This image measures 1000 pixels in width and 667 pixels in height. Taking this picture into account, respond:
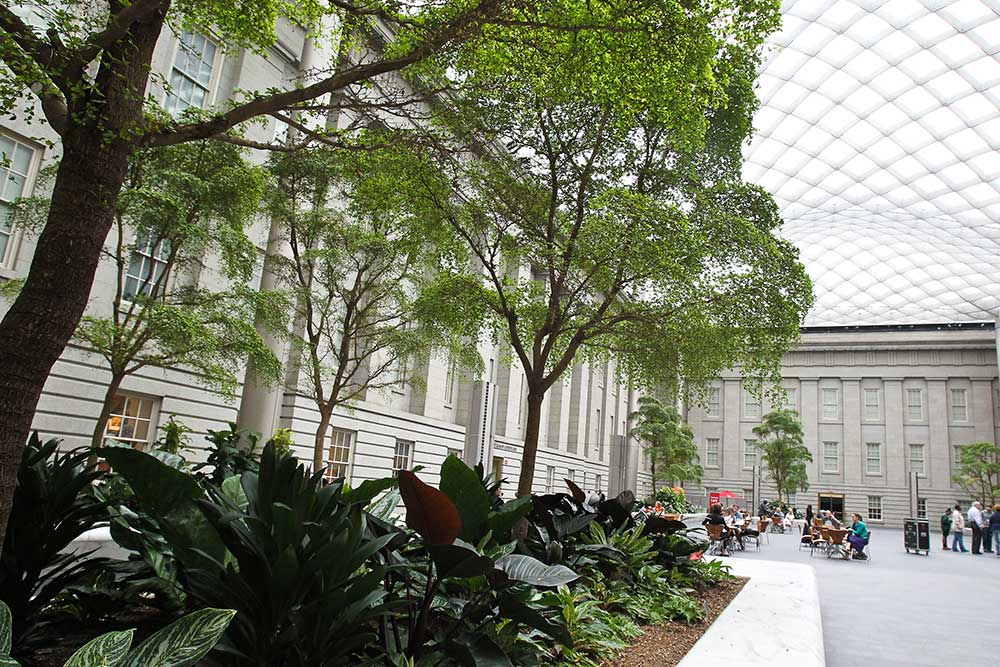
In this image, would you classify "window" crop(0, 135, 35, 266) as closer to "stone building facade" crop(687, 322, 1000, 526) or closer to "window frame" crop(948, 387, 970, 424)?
"stone building facade" crop(687, 322, 1000, 526)

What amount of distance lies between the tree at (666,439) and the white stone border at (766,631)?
121 ft

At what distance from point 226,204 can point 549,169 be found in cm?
550

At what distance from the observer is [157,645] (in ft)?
5.66

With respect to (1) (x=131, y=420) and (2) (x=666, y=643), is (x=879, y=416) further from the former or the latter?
(2) (x=666, y=643)

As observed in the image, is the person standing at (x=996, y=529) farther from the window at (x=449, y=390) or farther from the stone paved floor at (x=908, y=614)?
the window at (x=449, y=390)

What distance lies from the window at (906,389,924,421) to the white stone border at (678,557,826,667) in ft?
192

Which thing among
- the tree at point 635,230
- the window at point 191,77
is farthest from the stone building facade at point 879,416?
the window at point 191,77

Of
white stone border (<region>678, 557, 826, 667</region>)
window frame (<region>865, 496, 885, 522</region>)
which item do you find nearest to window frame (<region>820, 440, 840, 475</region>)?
window frame (<region>865, 496, 885, 522</region>)

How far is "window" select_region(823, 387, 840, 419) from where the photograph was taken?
61.7 metres

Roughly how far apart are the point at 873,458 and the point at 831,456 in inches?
129

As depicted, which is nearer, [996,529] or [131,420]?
[131,420]

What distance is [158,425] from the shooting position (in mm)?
15492

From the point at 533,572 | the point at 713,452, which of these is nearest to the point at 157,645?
the point at 533,572

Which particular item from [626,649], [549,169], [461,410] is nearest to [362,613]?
[626,649]
